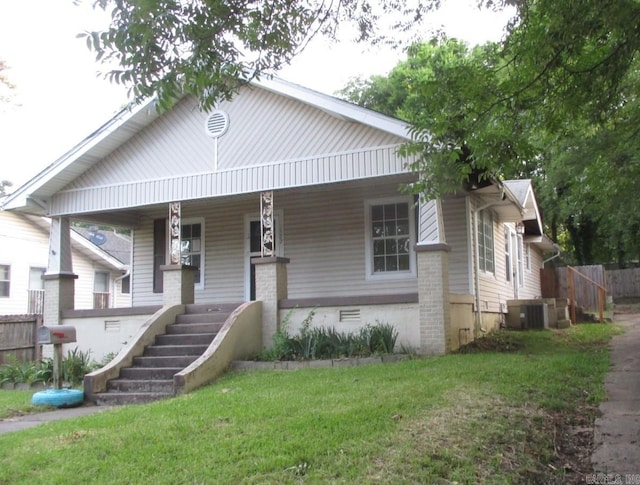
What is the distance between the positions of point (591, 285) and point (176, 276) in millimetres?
17468

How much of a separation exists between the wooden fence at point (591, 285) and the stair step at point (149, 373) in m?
17.9

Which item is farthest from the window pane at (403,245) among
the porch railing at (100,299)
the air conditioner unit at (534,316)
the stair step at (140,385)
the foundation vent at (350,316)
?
the porch railing at (100,299)

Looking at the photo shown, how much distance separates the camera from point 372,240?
536 inches

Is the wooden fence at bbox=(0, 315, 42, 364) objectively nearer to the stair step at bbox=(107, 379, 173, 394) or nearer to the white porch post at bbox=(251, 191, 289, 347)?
the stair step at bbox=(107, 379, 173, 394)

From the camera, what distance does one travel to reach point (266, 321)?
39.3 feet

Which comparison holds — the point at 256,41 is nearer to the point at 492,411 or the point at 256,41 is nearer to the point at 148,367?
the point at 492,411

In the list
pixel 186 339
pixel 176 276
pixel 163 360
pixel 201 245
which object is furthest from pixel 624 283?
pixel 163 360

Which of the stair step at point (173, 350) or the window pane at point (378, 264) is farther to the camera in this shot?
the window pane at point (378, 264)

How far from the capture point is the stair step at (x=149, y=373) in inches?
402

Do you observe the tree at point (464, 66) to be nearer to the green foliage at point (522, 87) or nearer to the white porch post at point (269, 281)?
the green foliage at point (522, 87)

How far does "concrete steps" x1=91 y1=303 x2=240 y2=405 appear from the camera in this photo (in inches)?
375

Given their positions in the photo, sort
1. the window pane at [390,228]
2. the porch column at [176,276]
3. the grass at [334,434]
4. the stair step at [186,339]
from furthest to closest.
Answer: the window pane at [390,228] < the porch column at [176,276] < the stair step at [186,339] < the grass at [334,434]

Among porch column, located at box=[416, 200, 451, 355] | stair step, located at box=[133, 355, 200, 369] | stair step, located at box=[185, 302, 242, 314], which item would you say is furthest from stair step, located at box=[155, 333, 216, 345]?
porch column, located at box=[416, 200, 451, 355]

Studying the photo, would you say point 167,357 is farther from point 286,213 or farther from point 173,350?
point 286,213
